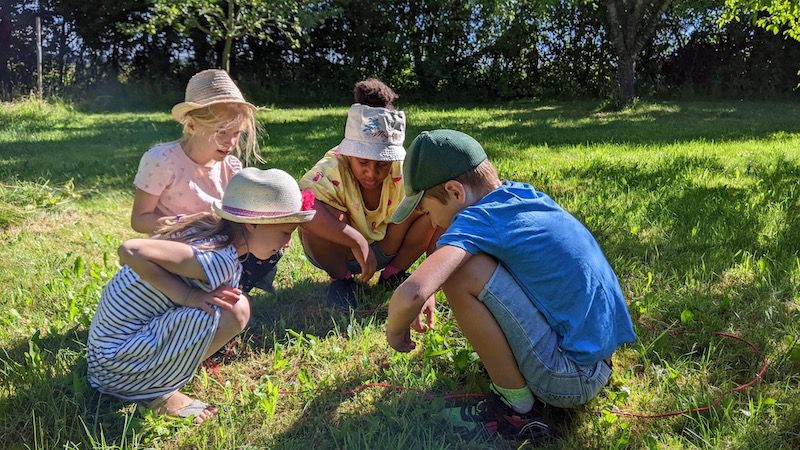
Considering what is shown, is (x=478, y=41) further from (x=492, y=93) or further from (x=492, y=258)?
(x=492, y=258)

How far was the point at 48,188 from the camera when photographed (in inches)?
197

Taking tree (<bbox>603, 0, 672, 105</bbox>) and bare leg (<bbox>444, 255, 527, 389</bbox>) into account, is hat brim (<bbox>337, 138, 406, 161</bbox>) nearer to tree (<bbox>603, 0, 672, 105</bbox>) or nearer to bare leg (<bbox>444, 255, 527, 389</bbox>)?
bare leg (<bbox>444, 255, 527, 389</bbox>)

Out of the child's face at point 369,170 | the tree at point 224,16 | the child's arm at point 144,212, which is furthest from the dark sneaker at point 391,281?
the tree at point 224,16

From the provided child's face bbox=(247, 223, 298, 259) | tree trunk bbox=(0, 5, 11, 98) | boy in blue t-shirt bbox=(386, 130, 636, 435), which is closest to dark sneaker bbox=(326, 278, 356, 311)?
child's face bbox=(247, 223, 298, 259)

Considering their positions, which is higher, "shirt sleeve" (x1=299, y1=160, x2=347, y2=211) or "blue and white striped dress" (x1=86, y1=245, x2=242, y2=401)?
"shirt sleeve" (x1=299, y1=160, x2=347, y2=211)

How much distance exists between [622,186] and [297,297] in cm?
273

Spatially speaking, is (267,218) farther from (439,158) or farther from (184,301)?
(439,158)

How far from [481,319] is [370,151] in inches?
44.9

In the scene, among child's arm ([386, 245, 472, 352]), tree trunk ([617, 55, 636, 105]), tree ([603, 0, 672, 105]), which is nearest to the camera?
child's arm ([386, 245, 472, 352])

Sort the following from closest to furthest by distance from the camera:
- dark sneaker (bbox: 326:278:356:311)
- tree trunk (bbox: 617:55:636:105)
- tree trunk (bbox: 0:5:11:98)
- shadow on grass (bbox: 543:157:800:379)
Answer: shadow on grass (bbox: 543:157:800:379) < dark sneaker (bbox: 326:278:356:311) < tree trunk (bbox: 617:55:636:105) < tree trunk (bbox: 0:5:11:98)

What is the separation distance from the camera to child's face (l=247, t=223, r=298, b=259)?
6.95 ft

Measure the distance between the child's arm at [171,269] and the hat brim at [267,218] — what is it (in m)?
0.16

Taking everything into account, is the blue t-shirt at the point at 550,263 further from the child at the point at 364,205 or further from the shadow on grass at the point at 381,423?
the child at the point at 364,205

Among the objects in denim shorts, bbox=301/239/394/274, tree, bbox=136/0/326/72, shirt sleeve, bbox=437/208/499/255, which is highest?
tree, bbox=136/0/326/72
